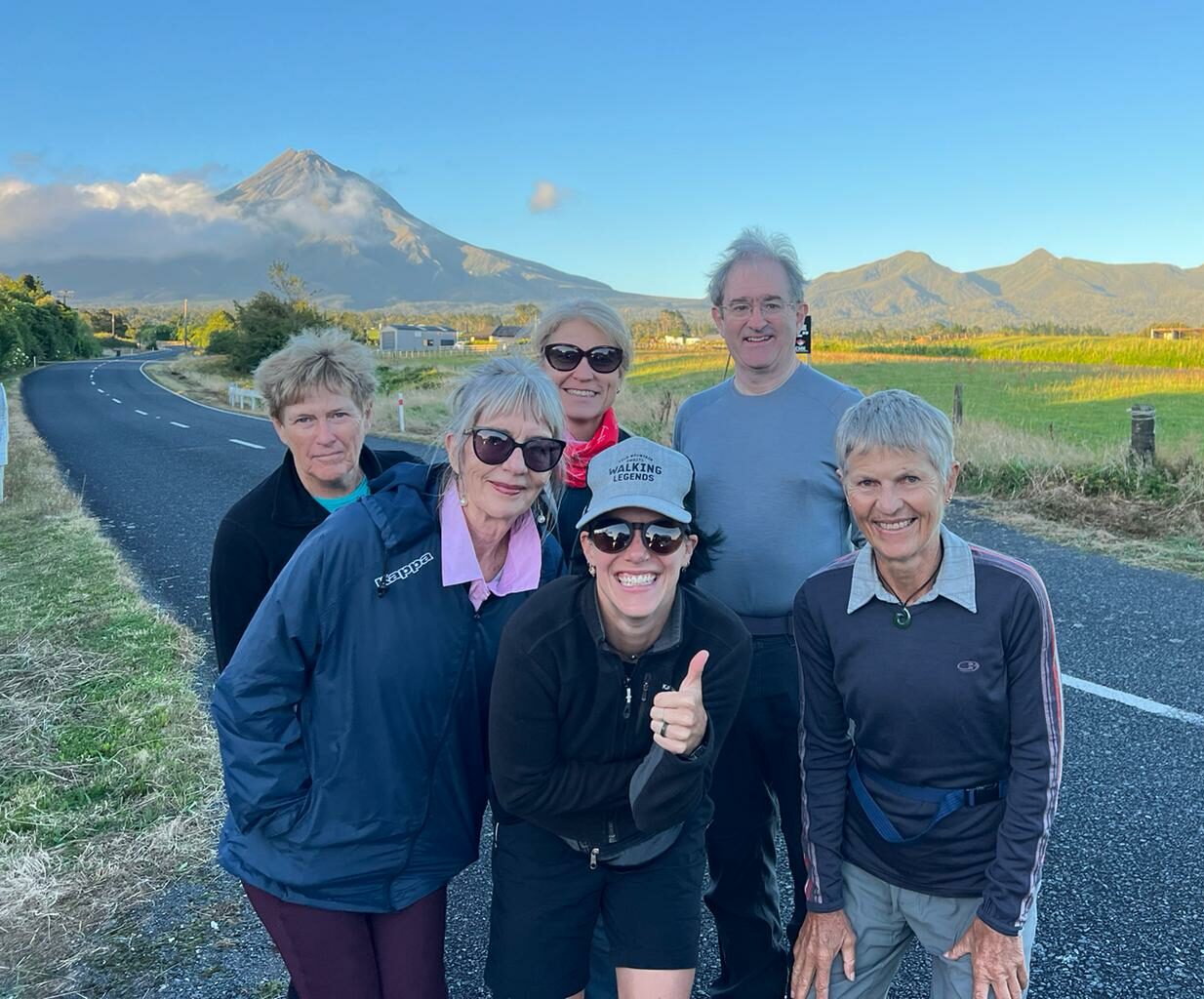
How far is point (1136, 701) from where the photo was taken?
4578 millimetres

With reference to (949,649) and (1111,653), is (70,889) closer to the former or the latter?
(949,649)

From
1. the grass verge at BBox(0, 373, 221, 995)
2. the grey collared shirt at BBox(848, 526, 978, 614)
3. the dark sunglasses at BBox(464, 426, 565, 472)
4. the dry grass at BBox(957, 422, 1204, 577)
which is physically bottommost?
the grass verge at BBox(0, 373, 221, 995)

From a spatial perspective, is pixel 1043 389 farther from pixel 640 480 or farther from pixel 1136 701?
pixel 640 480

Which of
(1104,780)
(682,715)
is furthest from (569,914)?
(1104,780)

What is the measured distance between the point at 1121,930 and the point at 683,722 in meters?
1.97

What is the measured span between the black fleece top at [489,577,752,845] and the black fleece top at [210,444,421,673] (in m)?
0.97

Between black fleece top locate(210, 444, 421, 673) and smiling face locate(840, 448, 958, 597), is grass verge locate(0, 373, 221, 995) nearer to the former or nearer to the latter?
black fleece top locate(210, 444, 421, 673)

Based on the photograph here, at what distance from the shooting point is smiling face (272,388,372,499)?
289 centimetres

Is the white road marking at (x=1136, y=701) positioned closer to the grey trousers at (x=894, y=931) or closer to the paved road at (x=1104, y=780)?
the paved road at (x=1104, y=780)

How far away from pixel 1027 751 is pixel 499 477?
1367mm

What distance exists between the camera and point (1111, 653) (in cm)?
529

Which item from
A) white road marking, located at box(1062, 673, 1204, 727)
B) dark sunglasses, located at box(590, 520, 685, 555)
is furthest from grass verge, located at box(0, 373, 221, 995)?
white road marking, located at box(1062, 673, 1204, 727)

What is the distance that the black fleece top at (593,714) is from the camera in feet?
6.33

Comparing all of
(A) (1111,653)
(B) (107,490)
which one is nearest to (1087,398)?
(A) (1111,653)
